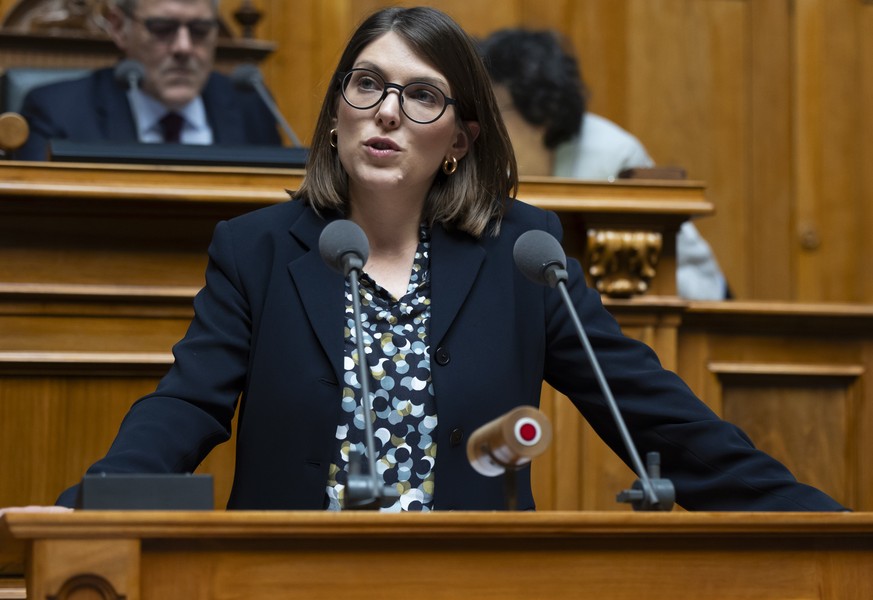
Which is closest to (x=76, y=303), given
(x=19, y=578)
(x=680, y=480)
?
(x=19, y=578)

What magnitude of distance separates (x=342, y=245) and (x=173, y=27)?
2.35m

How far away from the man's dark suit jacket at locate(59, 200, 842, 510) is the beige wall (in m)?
2.84

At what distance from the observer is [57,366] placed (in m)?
2.50

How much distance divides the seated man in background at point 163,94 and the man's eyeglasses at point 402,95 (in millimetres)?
1796

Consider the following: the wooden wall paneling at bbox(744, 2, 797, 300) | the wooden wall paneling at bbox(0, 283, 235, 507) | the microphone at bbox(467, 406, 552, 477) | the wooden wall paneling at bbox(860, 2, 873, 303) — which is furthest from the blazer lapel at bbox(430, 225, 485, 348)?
the wooden wall paneling at bbox(860, 2, 873, 303)

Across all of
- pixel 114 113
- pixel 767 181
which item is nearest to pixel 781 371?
pixel 114 113

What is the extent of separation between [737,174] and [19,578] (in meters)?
3.18

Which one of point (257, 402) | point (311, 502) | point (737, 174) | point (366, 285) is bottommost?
point (311, 502)

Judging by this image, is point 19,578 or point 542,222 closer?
point 542,222

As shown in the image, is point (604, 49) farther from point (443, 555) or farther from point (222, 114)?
point (443, 555)

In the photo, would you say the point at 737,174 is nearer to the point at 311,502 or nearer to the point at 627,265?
the point at 627,265

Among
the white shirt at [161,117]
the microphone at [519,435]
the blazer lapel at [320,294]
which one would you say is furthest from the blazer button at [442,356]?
the white shirt at [161,117]

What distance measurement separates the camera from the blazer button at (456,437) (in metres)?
Answer: 1.94

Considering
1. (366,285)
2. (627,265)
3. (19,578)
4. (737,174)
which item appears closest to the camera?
(366,285)
